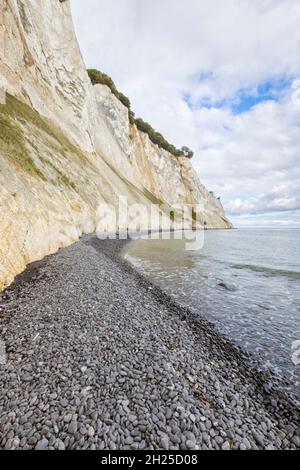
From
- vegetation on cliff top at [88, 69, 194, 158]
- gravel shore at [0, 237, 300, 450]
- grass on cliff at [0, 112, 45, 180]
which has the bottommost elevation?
gravel shore at [0, 237, 300, 450]

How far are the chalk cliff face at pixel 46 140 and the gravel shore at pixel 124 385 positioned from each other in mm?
3635

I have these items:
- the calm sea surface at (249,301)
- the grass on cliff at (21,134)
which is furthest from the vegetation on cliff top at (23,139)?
the calm sea surface at (249,301)

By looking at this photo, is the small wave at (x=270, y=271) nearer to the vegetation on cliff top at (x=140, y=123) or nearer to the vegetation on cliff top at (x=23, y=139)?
the vegetation on cliff top at (x=23, y=139)

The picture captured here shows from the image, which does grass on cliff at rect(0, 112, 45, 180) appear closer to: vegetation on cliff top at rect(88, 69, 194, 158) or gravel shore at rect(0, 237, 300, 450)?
gravel shore at rect(0, 237, 300, 450)

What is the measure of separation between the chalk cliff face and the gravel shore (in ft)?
11.9

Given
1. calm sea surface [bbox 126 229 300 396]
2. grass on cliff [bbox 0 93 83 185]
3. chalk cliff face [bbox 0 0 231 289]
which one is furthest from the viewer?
grass on cliff [bbox 0 93 83 185]

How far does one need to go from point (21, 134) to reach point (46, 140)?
18.5ft

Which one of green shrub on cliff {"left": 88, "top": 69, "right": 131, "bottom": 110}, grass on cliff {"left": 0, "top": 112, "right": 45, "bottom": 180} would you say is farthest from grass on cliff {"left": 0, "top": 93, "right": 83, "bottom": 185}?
green shrub on cliff {"left": 88, "top": 69, "right": 131, "bottom": 110}

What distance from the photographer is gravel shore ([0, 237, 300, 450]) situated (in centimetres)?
299

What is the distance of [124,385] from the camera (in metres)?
3.81

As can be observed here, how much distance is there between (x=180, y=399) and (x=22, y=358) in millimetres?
3124

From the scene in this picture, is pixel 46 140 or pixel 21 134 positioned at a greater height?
pixel 46 140

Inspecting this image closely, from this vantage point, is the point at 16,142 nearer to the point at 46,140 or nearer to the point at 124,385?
the point at 46,140

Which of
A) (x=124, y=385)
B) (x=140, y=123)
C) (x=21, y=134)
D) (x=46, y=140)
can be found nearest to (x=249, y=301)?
(x=124, y=385)
